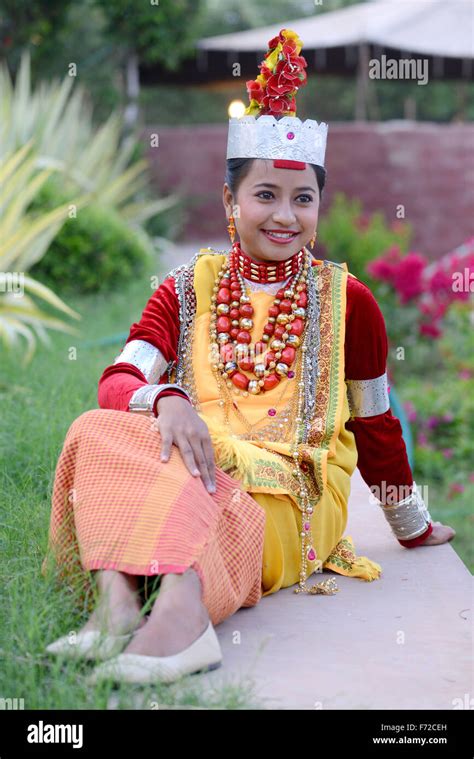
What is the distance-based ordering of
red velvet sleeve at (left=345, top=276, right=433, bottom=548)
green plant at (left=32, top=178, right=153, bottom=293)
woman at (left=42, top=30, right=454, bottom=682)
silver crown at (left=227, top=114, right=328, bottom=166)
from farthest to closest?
green plant at (left=32, top=178, right=153, bottom=293) → red velvet sleeve at (left=345, top=276, right=433, bottom=548) → silver crown at (left=227, top=114, right=328, bottom=166) → woman at (left=42, top=30, right=454, bottom=682)

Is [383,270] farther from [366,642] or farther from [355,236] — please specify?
[366,642]

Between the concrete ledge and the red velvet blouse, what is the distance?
1.07 feet

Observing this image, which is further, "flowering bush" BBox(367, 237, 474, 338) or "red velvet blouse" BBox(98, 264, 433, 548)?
"flowering bush" BBox(367, 237, 474, 338)

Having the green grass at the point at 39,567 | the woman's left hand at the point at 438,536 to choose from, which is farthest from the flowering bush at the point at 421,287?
the woman's left hand at the point at 438,536

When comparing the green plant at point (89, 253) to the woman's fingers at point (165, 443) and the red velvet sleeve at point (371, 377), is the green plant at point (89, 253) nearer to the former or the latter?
the red velvet sleeve at point (371, 377)

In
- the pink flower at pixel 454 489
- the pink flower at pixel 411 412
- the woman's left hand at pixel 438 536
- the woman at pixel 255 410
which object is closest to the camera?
the woman at pixel 255 410

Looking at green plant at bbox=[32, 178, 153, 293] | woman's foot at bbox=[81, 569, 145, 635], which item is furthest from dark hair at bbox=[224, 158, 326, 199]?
green plant at bbox=[32, 178, 153, 293]

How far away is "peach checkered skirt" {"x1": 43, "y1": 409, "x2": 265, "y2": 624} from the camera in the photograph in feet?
7.51

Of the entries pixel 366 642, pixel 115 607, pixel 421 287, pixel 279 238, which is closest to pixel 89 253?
pixel 421 287

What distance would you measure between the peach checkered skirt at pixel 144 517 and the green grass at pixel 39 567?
0.44 feet

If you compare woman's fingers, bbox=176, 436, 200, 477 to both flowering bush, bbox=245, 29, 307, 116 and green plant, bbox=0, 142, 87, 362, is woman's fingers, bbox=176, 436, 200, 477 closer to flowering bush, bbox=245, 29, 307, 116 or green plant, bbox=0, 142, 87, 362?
flowering bush, bbox=245, 29, 307, 116

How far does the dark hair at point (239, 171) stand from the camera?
290 cm

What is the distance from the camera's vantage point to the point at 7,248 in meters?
6.03
